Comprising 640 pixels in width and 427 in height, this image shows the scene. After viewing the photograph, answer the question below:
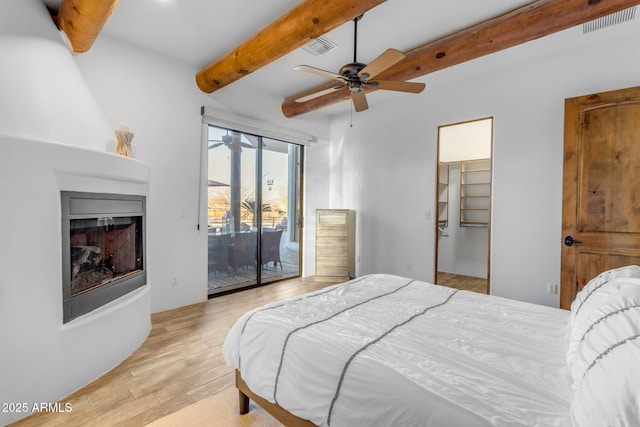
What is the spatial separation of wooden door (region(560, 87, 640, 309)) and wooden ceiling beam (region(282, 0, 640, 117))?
86 cm

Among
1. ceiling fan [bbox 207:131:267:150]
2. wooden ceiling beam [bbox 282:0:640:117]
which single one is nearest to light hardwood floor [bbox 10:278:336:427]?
ceiling fan [bbox 207:131:267:150]

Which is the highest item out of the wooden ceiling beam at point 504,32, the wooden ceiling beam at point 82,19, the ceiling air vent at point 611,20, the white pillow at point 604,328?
the ceiling air vent at point 611,20

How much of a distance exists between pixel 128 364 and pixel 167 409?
0.73 meters

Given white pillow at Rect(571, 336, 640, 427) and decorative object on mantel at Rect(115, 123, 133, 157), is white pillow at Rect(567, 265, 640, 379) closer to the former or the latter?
white pillow at Rect(571, 336, 640, 427)

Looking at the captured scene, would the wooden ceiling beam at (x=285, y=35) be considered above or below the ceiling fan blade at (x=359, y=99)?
above

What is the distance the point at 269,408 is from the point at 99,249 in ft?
5.94

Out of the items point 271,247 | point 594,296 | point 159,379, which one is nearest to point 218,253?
point 271,247

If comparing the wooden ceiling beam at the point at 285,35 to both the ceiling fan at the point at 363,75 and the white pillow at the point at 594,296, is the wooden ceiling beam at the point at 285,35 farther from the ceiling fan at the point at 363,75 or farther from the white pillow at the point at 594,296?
the white pillow at the point at 594,296

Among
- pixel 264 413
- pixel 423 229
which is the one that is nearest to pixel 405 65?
pixel 423 229

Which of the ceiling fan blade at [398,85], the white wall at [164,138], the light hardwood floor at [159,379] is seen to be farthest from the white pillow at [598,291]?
the white wall at [164,138]

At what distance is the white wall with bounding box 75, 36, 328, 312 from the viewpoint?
118 inches

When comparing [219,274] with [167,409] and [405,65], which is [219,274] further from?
[405,65]

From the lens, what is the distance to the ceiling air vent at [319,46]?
3.01 metres

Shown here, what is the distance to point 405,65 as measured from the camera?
3258mm
